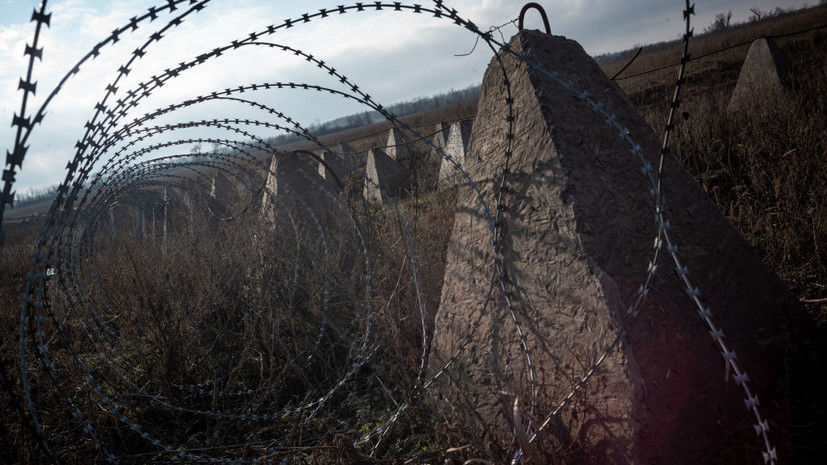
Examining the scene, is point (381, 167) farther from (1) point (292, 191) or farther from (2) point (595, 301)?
(2) point (595, 301)

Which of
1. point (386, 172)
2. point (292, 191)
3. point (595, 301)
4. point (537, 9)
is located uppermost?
point (537, 9)

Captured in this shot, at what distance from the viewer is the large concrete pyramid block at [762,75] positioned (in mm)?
7285

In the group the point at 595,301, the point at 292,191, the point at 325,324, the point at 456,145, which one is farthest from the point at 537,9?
the point at 456,145

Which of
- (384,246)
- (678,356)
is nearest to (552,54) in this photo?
(678,356)

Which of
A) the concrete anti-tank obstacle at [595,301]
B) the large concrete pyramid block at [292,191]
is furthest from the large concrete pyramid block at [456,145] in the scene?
the concrete anti-tank obstacle at [595,301]

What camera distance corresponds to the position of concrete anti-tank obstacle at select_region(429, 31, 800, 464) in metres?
2.12

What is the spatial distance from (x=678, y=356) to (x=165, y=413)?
376 cm

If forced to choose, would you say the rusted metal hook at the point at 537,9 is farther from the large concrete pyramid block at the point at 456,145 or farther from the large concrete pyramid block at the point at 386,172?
the large concrete pyramid block at the point at 386,172

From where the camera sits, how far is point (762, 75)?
775 centimetres

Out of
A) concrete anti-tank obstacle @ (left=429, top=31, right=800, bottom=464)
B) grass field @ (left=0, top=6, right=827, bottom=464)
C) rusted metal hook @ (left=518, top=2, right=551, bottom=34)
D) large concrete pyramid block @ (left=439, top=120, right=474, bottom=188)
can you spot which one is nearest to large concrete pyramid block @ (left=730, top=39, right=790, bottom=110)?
grass field @ (left=0, top=6, right=827, bottom=464)

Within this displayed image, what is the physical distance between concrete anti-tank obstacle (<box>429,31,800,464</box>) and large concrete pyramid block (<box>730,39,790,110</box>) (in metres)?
6.01

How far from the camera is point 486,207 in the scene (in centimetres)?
271

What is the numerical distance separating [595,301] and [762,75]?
7862 millimetres

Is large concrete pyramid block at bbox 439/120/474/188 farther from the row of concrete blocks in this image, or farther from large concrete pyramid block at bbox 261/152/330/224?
large concrete pyramid block at bbox 261/152/330/224
